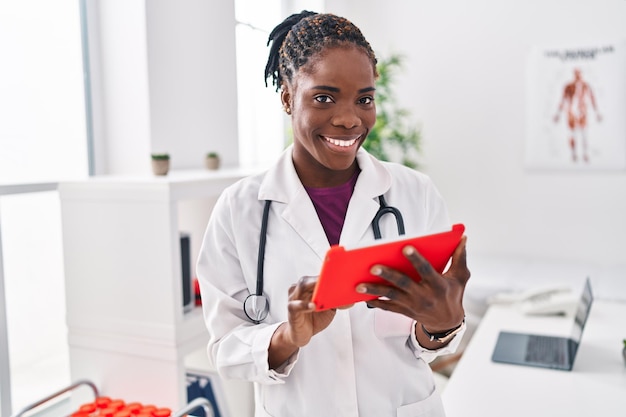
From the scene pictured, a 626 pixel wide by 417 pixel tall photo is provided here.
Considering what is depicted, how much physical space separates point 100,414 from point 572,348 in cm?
135

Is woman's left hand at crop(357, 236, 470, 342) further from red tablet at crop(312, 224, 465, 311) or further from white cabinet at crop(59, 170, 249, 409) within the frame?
white cabinet at crop(59, 170, 249, 409)

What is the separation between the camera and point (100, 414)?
150 centimetres

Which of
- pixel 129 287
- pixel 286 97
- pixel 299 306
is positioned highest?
pixel 286 97

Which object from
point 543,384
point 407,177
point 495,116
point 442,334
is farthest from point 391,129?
point 442,334

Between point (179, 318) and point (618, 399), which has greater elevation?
point (179, 318)

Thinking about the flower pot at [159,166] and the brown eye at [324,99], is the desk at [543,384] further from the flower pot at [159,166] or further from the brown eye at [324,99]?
the flower pot at [159,166]

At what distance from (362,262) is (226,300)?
13.9 inches

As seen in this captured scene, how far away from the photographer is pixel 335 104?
97cm

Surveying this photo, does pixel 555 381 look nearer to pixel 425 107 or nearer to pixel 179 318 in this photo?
pixel 179 318

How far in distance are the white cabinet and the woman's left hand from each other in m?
0.93

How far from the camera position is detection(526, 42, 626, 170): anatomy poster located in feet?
11.5

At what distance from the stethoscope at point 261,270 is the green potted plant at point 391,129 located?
2268 millimetres

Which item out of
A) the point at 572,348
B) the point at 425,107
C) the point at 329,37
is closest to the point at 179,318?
the point at 329,37

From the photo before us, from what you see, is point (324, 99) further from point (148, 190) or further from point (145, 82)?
point (145, 82)
